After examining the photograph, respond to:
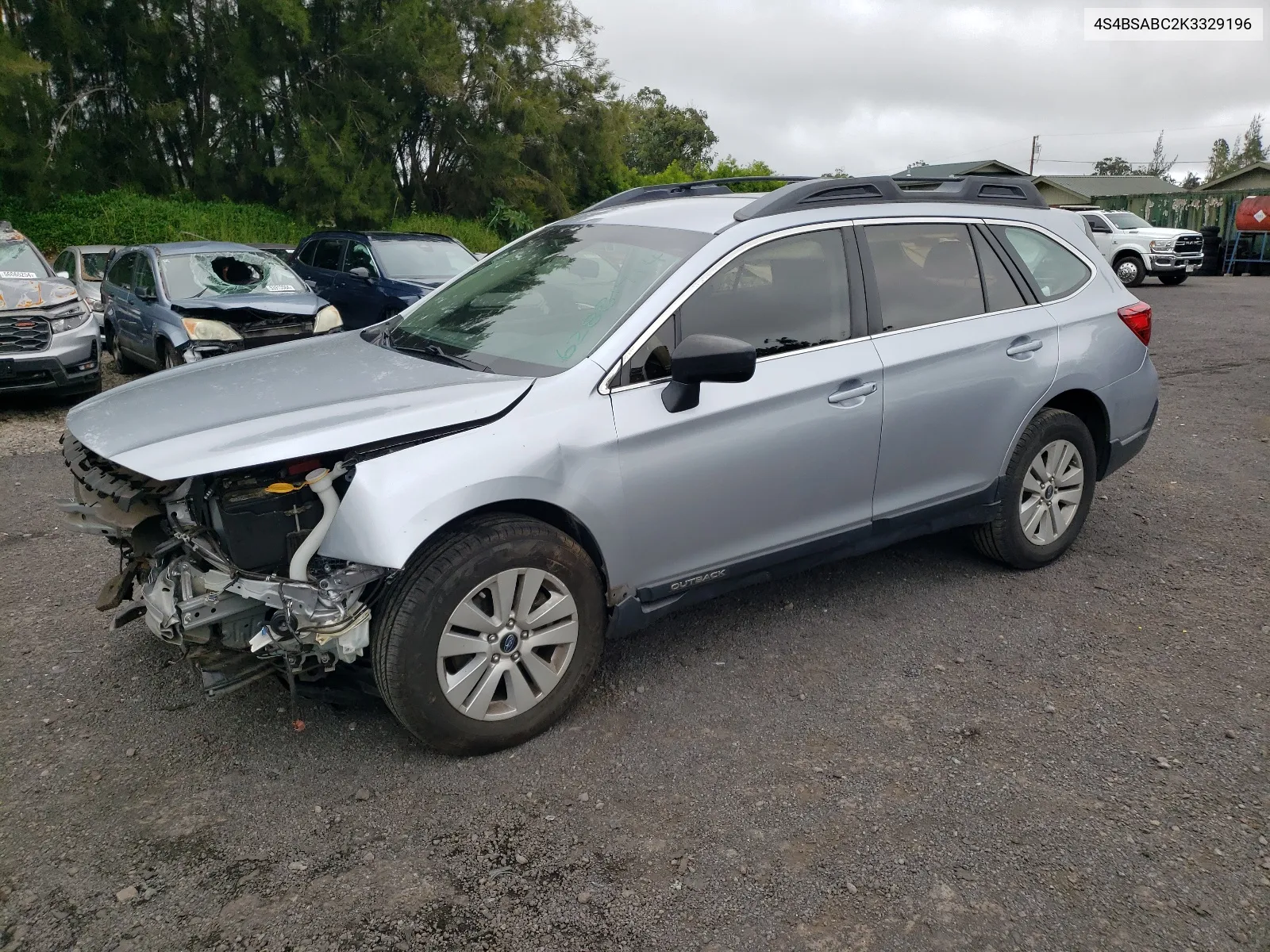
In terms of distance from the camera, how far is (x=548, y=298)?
152 inches

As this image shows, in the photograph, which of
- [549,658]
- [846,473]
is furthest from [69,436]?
[846,473]

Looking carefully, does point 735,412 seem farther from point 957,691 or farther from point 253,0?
point 253,0

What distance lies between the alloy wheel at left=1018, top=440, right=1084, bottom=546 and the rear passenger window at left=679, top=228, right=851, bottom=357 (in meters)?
1.40

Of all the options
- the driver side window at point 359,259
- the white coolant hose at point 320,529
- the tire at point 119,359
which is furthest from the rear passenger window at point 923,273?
the tire at point 119,359

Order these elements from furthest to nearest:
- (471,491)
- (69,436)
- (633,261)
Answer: (633,261)
(69,436)
(471,491)

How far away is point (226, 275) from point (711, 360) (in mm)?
8303

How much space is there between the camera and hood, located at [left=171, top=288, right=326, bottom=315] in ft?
29.1

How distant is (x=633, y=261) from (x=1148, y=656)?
269 centimetres

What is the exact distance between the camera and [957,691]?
12.1 ft

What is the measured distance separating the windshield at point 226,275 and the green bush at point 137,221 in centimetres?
1092

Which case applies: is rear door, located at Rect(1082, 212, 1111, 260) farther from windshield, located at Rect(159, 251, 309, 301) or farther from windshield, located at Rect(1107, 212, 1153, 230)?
windshield, located at Rect(159, 251, 309, 301)

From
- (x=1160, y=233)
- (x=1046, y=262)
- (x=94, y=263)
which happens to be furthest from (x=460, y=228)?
(x=1046, y=262)

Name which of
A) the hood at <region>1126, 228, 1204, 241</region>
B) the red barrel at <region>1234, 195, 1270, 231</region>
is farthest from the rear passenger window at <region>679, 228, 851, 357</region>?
the red barrel at <region>1234, 195, 1270, 231</region>

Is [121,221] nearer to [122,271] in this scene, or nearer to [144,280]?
[122,271]
